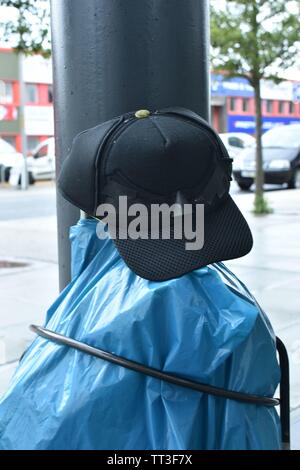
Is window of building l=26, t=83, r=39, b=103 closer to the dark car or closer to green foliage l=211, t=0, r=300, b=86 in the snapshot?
the dark car

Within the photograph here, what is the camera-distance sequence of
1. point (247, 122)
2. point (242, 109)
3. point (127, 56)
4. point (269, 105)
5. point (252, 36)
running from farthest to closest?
point (269, 105)
point (247, 122)
point (242, 109)
point (252, 36)
point (127, 56)

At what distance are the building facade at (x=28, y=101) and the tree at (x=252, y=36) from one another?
22.7 m

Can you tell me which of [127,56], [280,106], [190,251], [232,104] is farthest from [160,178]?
[280,106]

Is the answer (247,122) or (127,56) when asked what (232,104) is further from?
(127,56)

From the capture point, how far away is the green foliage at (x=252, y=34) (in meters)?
11.4

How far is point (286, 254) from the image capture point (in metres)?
8.29

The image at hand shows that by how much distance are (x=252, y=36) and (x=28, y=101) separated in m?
26.8

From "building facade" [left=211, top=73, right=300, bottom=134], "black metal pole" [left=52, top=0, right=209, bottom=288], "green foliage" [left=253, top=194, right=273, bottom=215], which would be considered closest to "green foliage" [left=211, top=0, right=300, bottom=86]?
"green foliage" [left=253, top=194, right=273, bottom=215]

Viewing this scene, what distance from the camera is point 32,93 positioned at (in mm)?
37062

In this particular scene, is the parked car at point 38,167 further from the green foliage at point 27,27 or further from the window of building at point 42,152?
the green foliage at point 27,27

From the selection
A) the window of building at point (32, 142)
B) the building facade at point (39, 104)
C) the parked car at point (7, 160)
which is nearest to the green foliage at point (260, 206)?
the parked car at point (7, 160)

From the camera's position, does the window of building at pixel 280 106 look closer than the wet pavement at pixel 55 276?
No

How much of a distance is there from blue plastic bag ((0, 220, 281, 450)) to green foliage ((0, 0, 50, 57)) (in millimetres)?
5356
